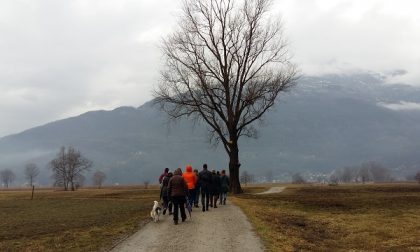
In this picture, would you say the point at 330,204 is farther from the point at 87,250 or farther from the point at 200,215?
the point at 87,250

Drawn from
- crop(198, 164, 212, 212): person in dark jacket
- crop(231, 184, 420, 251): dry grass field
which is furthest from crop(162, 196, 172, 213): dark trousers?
crop(231, 184, 420, 251): dry grass field

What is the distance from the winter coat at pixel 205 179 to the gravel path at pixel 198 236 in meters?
3.24

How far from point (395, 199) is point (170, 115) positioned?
23.6m

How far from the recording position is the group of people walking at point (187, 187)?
23.4 meters

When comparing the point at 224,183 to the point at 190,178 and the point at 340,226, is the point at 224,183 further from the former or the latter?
the point at 340,226

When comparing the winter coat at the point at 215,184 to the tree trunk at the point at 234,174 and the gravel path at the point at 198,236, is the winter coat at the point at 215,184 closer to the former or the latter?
the gravel path at the point at 198,236

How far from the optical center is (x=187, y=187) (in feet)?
78.8

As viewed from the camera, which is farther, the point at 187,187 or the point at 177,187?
the point at 187,187

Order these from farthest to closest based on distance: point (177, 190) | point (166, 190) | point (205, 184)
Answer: point (205, 184) < point (166, 190) < point (177, 190)

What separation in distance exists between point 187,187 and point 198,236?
4.63 metres

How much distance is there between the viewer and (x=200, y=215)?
86.1 ft

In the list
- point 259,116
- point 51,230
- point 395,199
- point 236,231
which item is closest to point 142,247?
point 236,231

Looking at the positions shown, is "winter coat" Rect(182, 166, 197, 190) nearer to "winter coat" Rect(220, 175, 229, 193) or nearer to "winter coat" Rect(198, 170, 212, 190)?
"winter coat" Rect(198, 170, 212, 190)

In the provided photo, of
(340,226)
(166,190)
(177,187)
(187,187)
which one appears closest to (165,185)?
(166,190)
